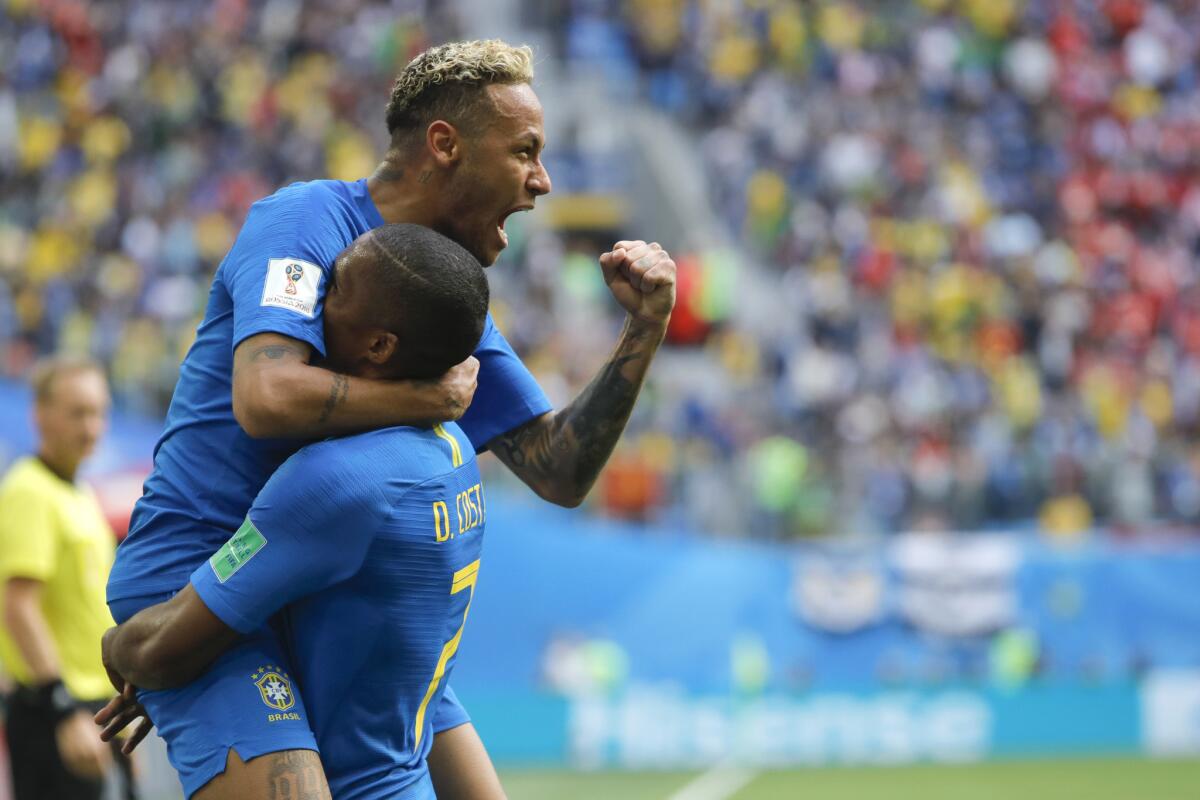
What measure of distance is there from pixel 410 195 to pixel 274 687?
1.22 meters

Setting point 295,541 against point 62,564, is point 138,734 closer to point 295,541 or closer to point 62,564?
point 295,541

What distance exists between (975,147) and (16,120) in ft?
43.1

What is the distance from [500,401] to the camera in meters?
4.52

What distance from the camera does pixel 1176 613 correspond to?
14.7 meters

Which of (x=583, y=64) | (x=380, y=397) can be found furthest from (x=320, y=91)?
(x=380, y=397)

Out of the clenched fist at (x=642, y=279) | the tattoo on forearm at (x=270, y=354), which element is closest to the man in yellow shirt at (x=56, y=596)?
the clenched fist at (x=642, y=279)

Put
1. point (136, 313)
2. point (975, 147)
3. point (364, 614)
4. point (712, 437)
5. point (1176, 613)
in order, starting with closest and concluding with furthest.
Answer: point (364, 614)
point (1176, 613)
point (712, 437)
point (136, 313)
point (975, 147)

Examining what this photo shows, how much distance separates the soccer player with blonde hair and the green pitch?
8267 millimetres

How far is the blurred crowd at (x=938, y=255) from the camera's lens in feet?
52.3

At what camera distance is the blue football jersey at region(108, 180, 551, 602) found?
3.64 m

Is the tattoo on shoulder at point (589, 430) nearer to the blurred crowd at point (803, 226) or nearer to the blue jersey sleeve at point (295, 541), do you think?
the blue jersey sleeve at point (295, 541)

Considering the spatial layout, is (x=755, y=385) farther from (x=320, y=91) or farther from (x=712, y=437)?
(x=320, y=91)

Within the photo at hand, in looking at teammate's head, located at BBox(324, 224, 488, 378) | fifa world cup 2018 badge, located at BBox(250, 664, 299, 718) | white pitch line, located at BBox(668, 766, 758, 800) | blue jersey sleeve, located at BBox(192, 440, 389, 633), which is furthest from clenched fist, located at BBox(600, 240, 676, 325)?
white pitch line, located at BBox(668, 766, 758, 800)

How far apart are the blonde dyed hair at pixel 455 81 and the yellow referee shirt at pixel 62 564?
312 centimetres
